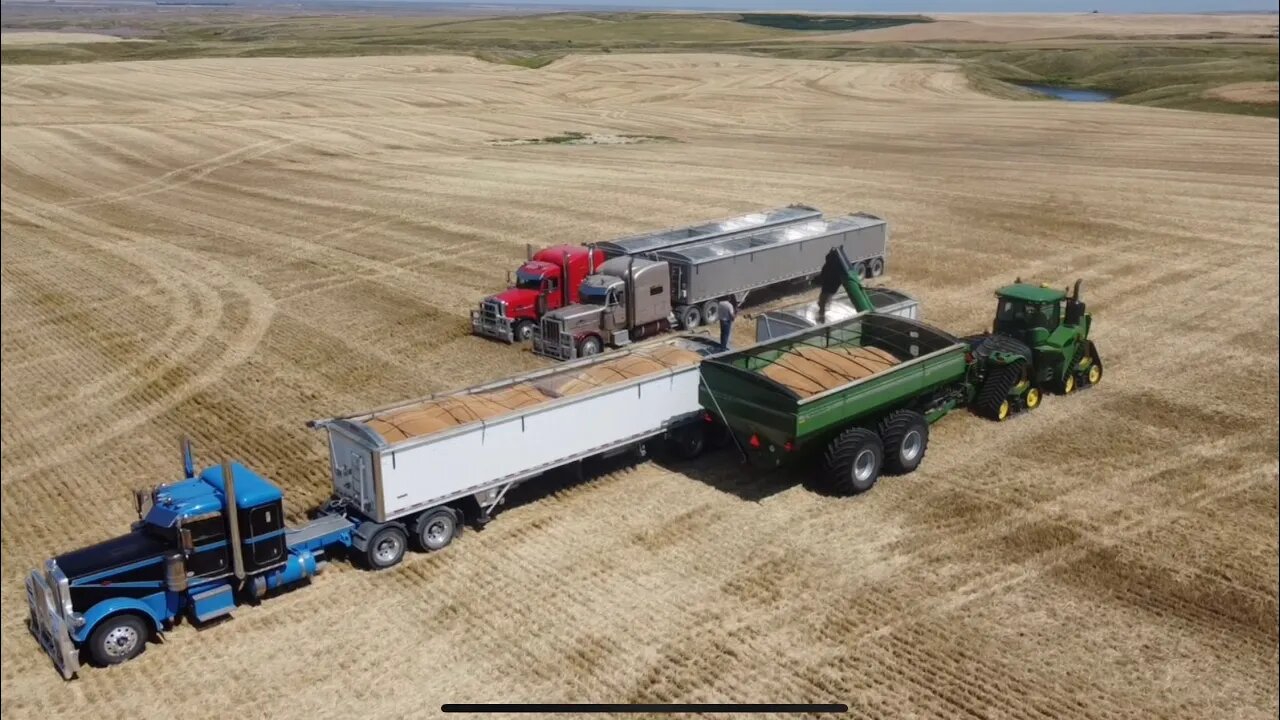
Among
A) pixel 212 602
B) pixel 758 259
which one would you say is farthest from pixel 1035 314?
pixel 212 602

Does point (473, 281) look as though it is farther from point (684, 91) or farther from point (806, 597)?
point (684, 91)

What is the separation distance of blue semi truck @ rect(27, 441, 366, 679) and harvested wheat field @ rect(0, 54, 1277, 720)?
17.3 inches

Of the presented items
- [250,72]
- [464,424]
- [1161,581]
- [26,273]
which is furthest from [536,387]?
[250,72]

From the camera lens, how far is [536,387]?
57.1 ft

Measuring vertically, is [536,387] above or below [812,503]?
above

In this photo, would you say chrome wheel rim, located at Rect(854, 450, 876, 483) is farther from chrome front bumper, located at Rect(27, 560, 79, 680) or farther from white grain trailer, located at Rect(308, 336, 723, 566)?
chrome front bumper, located at Rect(27, 560, 79, 680)

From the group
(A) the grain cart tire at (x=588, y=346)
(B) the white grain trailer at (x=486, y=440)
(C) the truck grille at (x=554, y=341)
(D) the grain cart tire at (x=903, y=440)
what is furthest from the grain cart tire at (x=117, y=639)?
(A) the grain cart tire at (x=588, y=346)

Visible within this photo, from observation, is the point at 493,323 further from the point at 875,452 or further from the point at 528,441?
the point at 875,452

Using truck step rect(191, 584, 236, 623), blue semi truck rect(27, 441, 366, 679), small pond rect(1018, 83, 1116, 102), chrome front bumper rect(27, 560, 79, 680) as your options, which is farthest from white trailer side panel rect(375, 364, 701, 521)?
small pond rect(1018, 83, 1116, 102)

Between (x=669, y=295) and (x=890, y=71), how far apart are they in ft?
270

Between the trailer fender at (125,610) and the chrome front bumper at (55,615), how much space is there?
16cm

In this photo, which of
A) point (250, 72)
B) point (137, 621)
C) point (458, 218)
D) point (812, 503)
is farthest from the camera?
point (250, 72)

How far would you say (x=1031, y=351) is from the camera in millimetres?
20875

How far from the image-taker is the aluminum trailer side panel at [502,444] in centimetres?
1450
